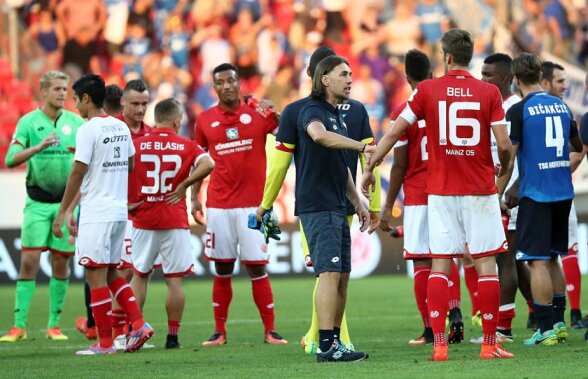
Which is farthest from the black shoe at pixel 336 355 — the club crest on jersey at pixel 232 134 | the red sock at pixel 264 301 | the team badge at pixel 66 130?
the team badge at pixel 66 130

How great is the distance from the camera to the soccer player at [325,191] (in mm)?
8047

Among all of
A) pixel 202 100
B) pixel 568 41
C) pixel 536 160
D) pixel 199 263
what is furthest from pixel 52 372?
pixel 568 41

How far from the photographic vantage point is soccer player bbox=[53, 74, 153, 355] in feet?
31.0

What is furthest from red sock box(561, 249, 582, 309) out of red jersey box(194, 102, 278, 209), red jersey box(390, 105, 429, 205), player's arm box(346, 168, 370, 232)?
player's arm box(346, 168, 370, 232)

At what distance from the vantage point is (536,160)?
9258 millimetres

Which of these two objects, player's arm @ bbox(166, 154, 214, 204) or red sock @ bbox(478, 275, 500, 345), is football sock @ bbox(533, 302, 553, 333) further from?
player's arm @ bbox(166, 154, 214, 204)

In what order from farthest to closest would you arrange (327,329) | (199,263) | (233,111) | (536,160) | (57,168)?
(199,263) → (57,168) → (233,111) → (536,160) → (327,329)

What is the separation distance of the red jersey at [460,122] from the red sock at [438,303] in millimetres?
603

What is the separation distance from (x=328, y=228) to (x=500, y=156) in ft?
4.30

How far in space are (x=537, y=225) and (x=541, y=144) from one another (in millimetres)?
651

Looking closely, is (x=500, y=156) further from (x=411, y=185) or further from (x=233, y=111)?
(x=233, y=111)

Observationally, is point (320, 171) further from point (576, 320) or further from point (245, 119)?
point (576, 320)

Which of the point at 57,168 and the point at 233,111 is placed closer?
the point at 233,111

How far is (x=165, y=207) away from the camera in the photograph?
33.7 feet
